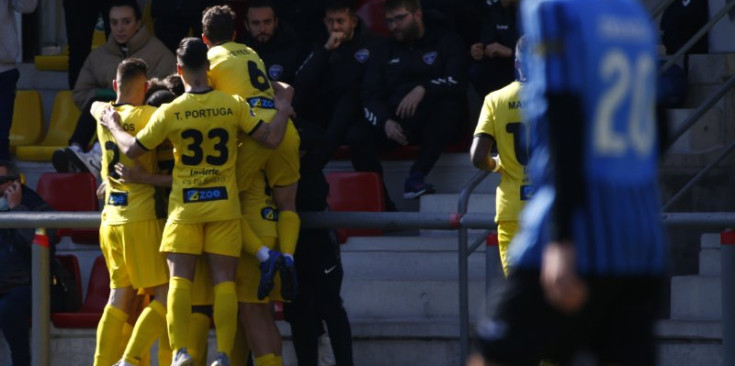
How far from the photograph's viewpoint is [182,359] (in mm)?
7395

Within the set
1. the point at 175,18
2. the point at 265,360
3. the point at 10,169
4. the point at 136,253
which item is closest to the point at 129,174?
the point at 136,253

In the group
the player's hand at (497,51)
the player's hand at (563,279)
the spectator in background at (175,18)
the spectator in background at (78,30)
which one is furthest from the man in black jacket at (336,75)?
the player's hand at (563,279)

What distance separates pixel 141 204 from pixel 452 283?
216cm

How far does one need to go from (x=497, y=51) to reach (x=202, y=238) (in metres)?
3.27

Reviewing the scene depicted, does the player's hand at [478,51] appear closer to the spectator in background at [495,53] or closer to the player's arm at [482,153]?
the spectator in background at [495,53]

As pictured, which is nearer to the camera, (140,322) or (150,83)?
(140,322)

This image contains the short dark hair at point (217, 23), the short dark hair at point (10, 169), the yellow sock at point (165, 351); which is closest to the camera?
the yellow sock at point (165, 351)

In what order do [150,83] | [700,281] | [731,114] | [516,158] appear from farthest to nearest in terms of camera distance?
[731,114]
[700,281]
[150,83]
[516,158]

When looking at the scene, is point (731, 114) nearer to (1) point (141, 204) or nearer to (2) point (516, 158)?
(2) point (516, 158)

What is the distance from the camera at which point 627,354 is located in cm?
469

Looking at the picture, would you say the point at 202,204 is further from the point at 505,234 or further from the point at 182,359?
the point at 505,234

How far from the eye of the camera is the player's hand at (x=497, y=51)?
33.3 ft

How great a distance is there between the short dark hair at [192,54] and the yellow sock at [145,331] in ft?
3.89

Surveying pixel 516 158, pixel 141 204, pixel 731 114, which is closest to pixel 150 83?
pixel 141 204
